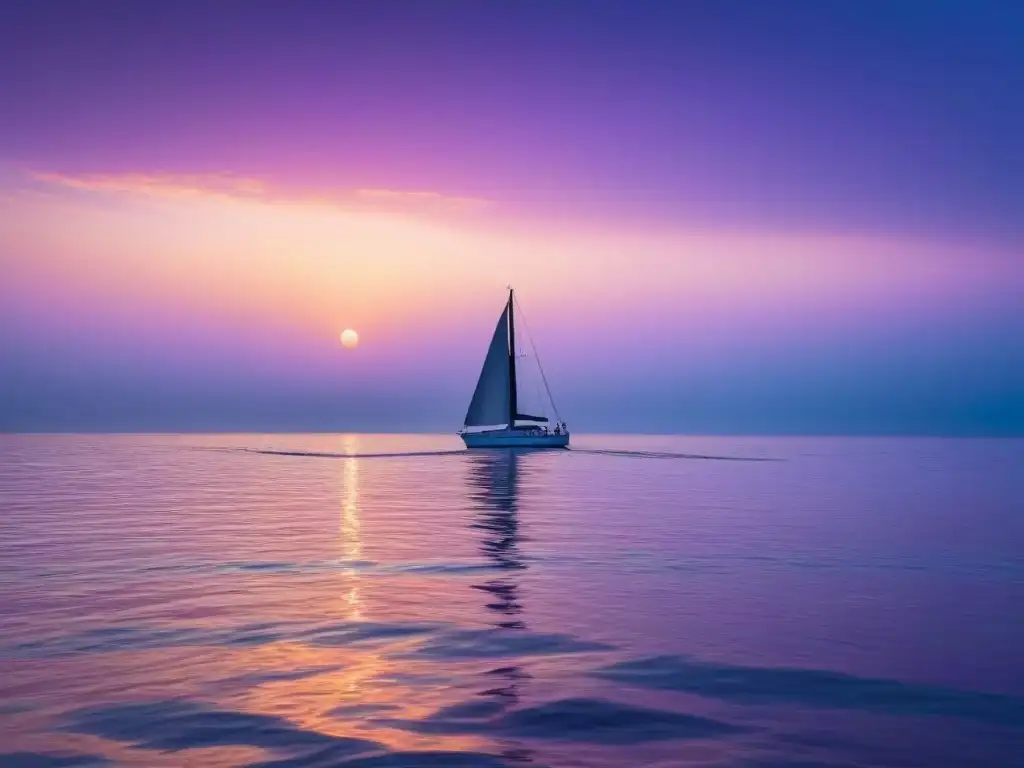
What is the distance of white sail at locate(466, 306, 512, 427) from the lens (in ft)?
396

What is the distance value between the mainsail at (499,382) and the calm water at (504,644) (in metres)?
84.5

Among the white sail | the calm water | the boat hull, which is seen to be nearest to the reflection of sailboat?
the calm water

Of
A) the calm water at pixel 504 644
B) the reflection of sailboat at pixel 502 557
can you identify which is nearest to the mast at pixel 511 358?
the reflection of sailboat at pixel 502 557

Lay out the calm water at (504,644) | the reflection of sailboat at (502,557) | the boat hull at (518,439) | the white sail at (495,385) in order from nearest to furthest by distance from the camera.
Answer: the calm water at (504,644)
the reflection of sailboat at (502,557)
the white sail at (495,385)
the boat hull at (518,439)

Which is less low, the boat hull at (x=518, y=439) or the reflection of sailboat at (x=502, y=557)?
the boat hull at (x=518, y=439)

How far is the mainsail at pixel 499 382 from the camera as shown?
12094 cm

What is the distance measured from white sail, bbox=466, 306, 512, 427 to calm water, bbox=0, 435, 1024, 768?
A: 3326 inches

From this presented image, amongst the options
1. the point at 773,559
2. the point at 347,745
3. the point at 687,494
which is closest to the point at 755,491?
the point at 687,494

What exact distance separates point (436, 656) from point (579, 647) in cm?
255

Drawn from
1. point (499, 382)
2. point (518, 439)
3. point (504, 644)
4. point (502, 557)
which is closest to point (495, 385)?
point (499, 382)

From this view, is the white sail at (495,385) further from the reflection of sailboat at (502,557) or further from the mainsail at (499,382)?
the reflection of sailboat at (502,557)

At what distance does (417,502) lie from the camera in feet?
158

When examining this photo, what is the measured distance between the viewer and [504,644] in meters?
15.8

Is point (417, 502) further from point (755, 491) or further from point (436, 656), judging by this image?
point (436, 656)
